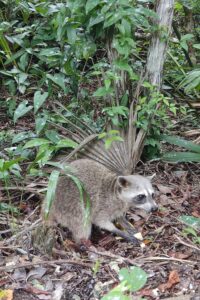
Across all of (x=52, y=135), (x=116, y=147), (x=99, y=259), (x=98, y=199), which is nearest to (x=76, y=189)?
(x=98, y=199)

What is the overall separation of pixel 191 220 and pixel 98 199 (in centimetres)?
88

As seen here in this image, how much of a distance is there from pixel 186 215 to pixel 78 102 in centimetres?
216

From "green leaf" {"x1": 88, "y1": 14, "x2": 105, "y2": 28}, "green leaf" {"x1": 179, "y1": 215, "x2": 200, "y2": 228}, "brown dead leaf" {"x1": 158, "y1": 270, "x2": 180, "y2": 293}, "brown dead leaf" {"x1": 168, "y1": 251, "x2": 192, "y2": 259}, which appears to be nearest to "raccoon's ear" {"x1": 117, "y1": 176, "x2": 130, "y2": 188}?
"green leaf" {"x1": 179, "y1": 215, "x2": 200, "y2": 228}

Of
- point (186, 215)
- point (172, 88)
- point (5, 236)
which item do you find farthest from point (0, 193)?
point (172, 88)

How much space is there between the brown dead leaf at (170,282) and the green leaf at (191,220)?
0.86 metres

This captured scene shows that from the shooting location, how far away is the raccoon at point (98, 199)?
4.81 metres

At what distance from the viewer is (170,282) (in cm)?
397

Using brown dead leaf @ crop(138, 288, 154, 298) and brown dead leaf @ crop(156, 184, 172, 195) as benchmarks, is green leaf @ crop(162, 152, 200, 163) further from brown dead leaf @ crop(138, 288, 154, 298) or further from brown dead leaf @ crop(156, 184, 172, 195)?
brown dead leaf @ crop(138, 288, 154, 298)

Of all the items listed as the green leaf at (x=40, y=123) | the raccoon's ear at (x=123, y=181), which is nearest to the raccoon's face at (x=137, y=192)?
the raccoon's ear at (x=123, y=181)

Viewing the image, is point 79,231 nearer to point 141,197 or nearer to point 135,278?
point 141,197

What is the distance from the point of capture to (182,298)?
147 inches

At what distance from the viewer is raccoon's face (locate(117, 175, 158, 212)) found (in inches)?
192

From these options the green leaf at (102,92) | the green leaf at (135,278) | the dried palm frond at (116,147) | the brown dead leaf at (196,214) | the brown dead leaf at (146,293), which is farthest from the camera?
the dried palm frond at (116,147)

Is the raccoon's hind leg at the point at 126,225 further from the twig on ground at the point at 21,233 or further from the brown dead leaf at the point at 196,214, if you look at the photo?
the twig on ground at the point at 21,233
